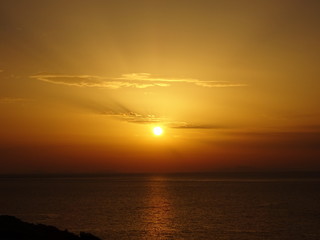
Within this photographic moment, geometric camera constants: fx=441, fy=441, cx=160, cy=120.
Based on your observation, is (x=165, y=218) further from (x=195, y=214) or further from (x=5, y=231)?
(x=5, y=231)

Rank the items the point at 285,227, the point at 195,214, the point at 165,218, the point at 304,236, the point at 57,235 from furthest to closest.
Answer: the point at 195,214 < the point at 165,218 < the point at 285,227 < the point at 304,236 < the point at 57,235

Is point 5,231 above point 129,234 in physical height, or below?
below

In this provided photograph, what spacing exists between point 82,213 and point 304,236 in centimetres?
4713

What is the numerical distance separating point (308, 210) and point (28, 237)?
253 ft

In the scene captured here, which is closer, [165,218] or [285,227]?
[285,227]

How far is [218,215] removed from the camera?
8719cm

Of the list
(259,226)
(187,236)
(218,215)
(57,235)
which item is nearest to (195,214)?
(218,215)

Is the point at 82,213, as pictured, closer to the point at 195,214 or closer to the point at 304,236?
the point at 195,214

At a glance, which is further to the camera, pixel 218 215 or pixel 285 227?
pixel 218 215

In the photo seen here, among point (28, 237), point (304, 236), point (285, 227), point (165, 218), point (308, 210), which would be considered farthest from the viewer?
point (308, 210)

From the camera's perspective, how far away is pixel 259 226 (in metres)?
70.9

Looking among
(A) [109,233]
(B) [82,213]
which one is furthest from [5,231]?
(B) [82,213]

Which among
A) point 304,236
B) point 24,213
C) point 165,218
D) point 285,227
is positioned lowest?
point 304,236

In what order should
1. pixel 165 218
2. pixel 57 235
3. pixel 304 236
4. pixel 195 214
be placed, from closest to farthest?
pixel 57 235, pixel 304 236, pixel 165 218, pixel 195 214
